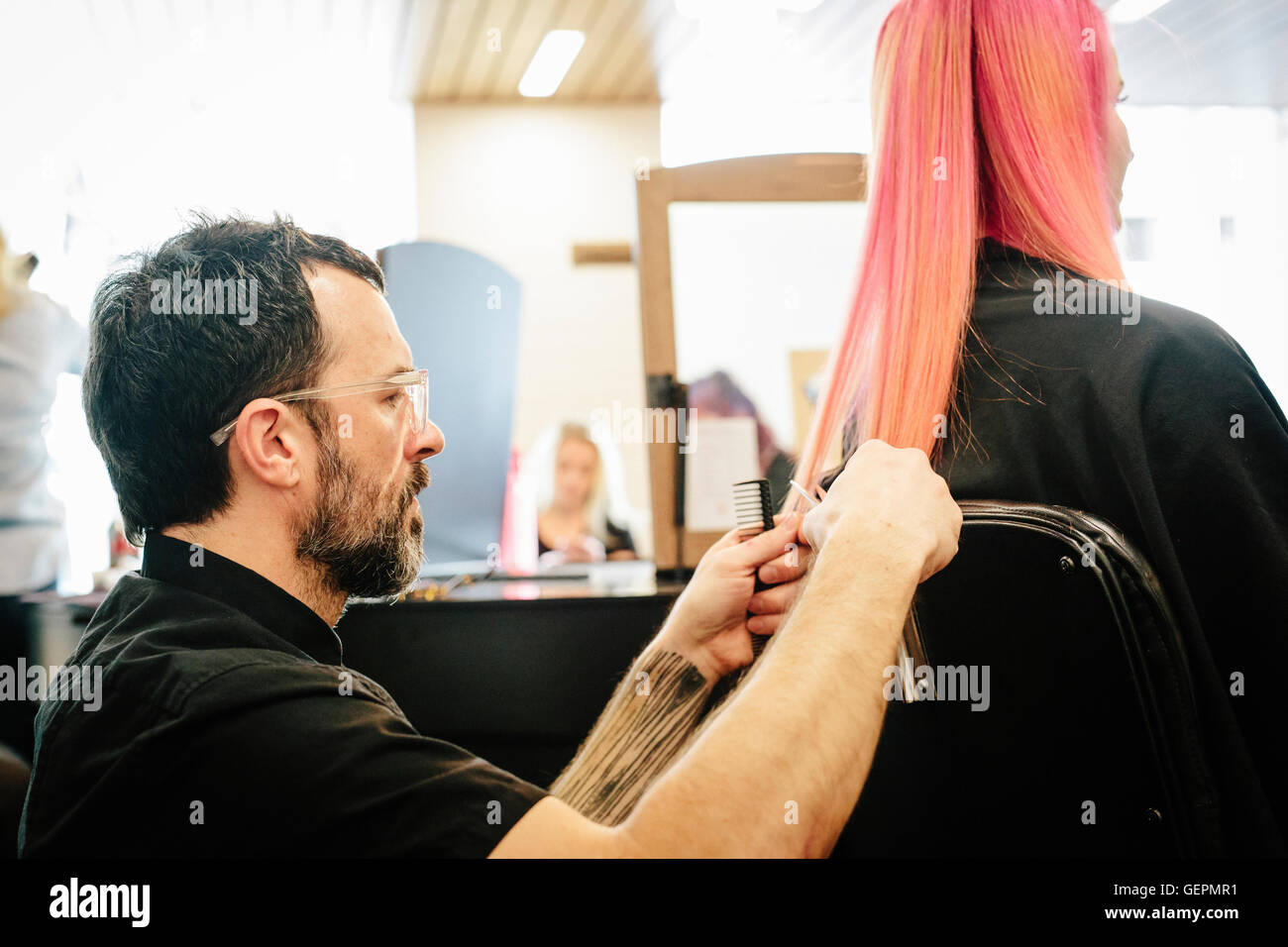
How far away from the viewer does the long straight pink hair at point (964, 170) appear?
0.90 meters

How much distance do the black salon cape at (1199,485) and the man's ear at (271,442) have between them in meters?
0.64

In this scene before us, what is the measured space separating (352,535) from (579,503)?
3.25m

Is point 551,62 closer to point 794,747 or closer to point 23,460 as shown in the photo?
point 23,460

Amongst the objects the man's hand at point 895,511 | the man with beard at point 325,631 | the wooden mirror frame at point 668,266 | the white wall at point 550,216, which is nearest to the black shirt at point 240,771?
the man with beard at point 325,631

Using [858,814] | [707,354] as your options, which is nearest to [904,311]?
[858,814]

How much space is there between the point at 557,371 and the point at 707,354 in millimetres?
2741

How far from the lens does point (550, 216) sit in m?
5.18

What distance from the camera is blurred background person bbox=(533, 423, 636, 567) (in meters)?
4.06

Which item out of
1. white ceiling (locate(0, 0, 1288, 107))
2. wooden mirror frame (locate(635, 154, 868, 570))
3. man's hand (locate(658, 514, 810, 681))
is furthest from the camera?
white ceiling (locate(0, 0, 1288, 107))

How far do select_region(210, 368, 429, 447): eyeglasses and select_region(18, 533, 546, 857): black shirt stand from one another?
0.71ft

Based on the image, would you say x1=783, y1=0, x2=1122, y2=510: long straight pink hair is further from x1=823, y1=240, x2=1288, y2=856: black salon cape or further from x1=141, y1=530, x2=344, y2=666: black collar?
x1=141, y1=530, x2=344, y2=666: black collar

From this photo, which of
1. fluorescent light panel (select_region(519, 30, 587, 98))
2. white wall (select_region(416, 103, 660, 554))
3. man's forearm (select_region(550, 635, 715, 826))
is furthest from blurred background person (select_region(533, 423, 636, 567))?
man's forearm (select_region(550, 635, 715, 826))

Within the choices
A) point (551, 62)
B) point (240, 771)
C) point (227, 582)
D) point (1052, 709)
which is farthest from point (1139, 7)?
point (551, 62)
